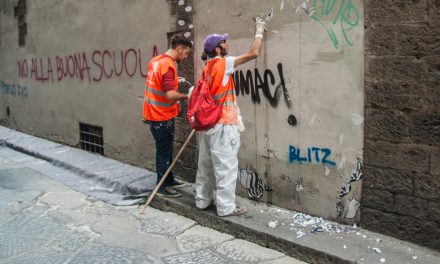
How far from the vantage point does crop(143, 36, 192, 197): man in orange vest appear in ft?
16.5

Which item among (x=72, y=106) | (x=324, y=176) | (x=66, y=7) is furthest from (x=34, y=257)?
(x=66, y=7)

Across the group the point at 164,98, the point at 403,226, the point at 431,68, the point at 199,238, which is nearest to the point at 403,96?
the point at 431,68

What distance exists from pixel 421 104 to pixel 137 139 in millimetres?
3973

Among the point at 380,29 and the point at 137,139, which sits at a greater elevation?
the point at 380,29

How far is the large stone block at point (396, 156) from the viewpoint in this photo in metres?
3.71

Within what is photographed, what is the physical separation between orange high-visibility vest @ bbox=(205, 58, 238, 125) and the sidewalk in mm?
915

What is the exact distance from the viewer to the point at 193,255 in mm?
4141

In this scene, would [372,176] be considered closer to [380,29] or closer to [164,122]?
[380,29]

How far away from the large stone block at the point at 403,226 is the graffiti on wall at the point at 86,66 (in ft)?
11.2

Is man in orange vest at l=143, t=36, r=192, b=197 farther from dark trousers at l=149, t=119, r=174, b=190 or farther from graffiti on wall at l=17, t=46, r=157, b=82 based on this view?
graffiti on wall at l=17, t=46, r=157, b=82

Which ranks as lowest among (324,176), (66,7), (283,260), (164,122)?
(283,260)

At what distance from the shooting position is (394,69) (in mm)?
3785

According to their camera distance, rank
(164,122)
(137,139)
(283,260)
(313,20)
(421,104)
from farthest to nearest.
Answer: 1. (137,139)
2. (164,122)
3. (313,20)
4. (283,260)
5. (421,104)

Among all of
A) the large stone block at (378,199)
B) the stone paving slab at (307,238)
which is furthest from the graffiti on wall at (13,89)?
the large stone block at (378,199)
